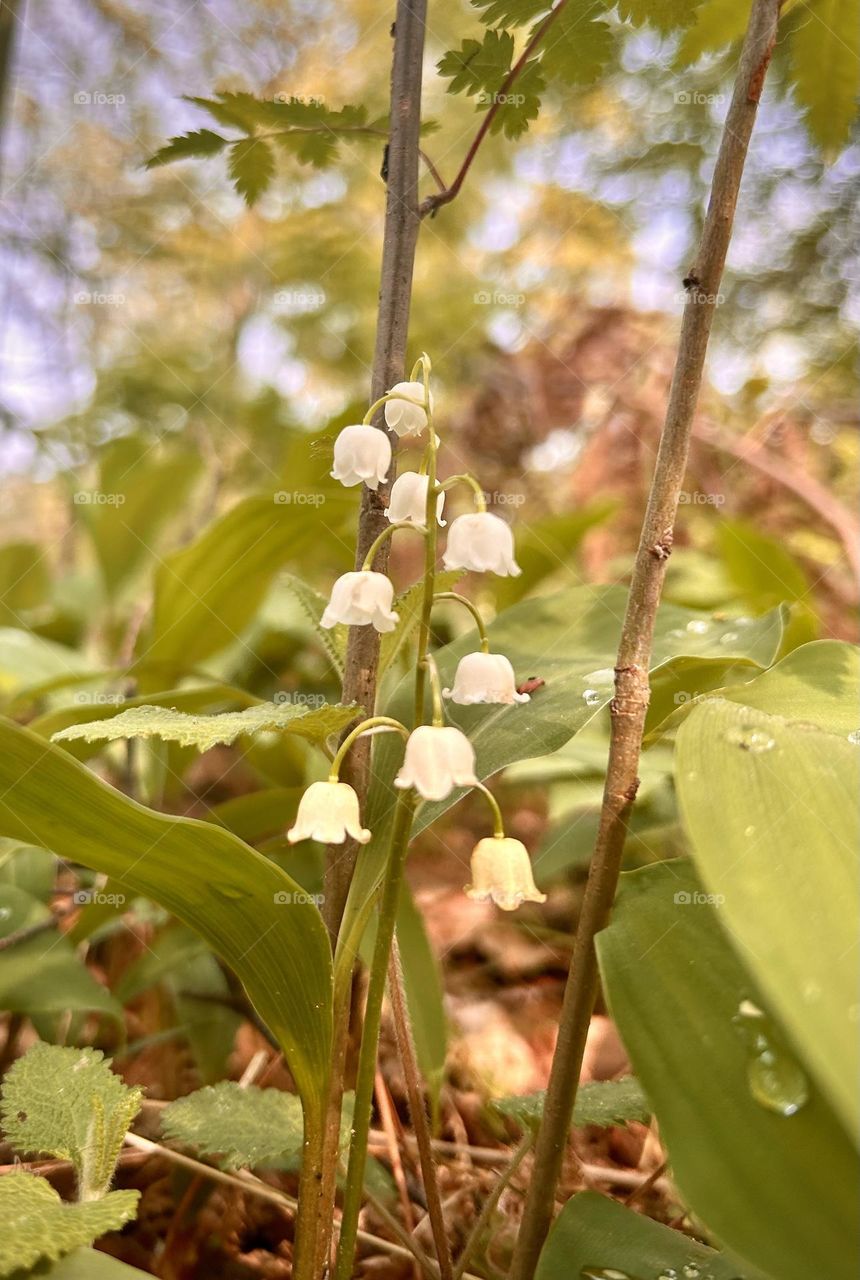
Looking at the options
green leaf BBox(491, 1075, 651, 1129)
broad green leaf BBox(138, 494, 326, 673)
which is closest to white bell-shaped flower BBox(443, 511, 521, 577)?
green leaf BBox(491, 1075, 651, 1129)

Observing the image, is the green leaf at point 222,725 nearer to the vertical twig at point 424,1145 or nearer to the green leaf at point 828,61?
the vertical twig at point 424,1145

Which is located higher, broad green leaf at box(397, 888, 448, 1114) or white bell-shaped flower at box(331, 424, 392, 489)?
white bell-shaped flower at box(331, 424, 392, 489)

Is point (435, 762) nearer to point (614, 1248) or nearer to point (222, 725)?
point (222, 725)

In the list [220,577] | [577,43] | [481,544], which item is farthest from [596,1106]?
[220,577]

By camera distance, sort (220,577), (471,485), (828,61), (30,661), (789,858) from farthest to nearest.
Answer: (30,661), (220,577), (828,61), (471,485), (789,858)

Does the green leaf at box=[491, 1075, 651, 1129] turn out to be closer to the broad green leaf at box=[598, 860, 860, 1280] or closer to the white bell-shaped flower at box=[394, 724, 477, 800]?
the broad green leaf at box=[598, 860, 860, 1280]

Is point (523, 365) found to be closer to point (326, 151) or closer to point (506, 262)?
point (506, 262)

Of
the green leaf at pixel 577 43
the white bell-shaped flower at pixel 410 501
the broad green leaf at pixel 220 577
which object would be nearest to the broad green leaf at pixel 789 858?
the white bell-shaped flower at pixel 410 501
